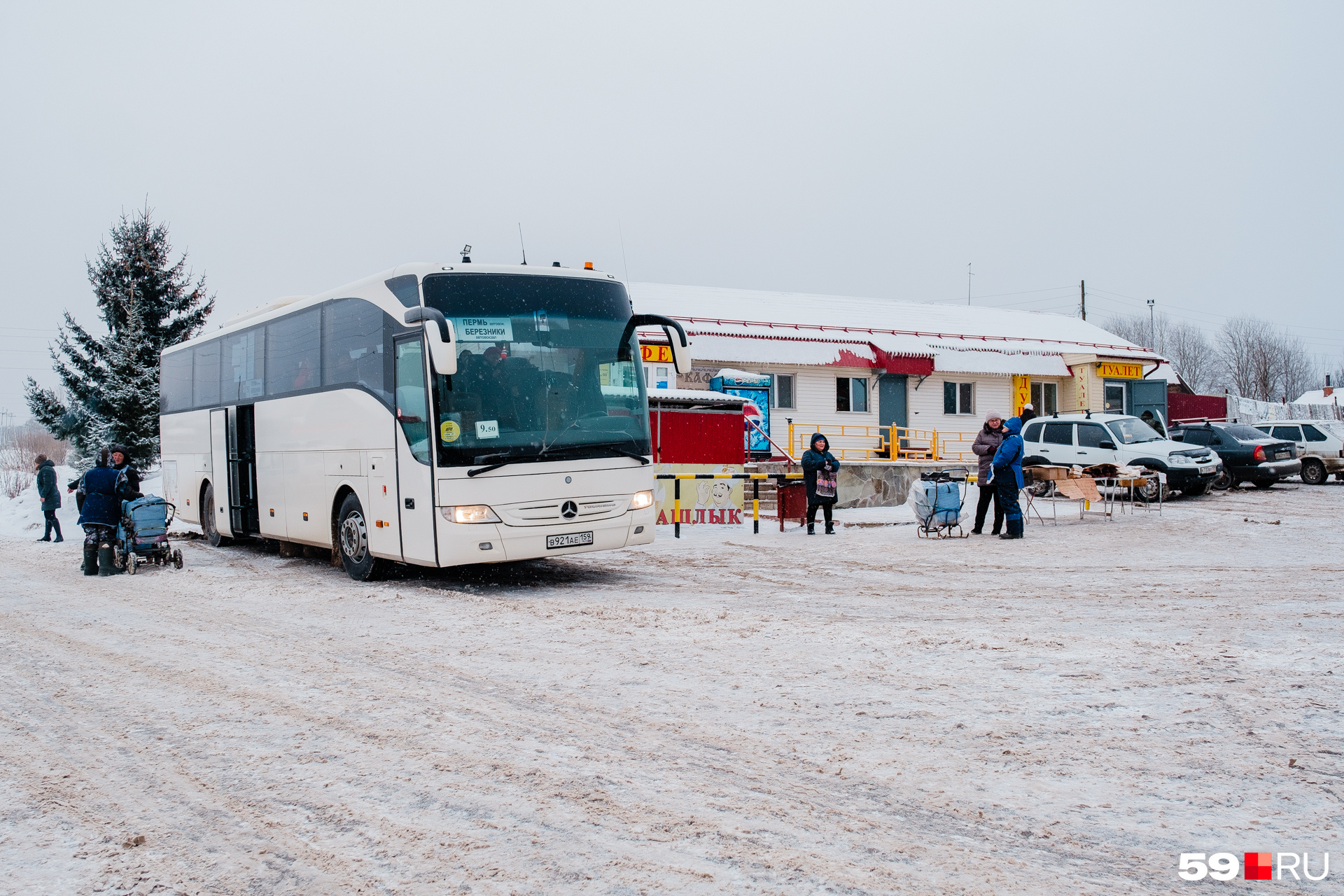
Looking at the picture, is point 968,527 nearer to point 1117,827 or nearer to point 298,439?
point 298,439

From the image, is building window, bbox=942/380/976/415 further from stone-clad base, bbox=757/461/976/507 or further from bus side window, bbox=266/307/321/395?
bus side window, bbox=266/307/321/395

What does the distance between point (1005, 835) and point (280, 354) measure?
11.6 meters

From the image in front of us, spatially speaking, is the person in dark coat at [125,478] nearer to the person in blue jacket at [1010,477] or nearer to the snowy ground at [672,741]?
the snowy ground at [672,741]

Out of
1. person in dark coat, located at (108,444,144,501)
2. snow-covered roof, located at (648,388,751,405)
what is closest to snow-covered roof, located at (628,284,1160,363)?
snow-covered roof, located at (648,388,751,405)

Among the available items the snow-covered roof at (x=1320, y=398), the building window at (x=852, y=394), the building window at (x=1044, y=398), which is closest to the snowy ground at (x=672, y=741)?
the building window at (x=852, y=394)

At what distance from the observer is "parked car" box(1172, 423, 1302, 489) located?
942 inches

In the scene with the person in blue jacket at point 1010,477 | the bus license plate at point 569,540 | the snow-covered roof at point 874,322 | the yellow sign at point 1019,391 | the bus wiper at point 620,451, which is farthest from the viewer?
the yellow sign at point 1019,391

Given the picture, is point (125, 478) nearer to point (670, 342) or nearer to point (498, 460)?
point (498, 460)

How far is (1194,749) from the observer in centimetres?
461

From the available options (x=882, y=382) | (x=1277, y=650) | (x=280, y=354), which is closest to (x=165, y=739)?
(x=1277, y=650)

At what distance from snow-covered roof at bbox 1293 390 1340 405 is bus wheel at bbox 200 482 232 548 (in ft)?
191

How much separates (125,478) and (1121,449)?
1891cm

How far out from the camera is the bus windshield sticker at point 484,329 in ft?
32.2

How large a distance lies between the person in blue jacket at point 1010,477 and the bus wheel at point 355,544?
895 cm
